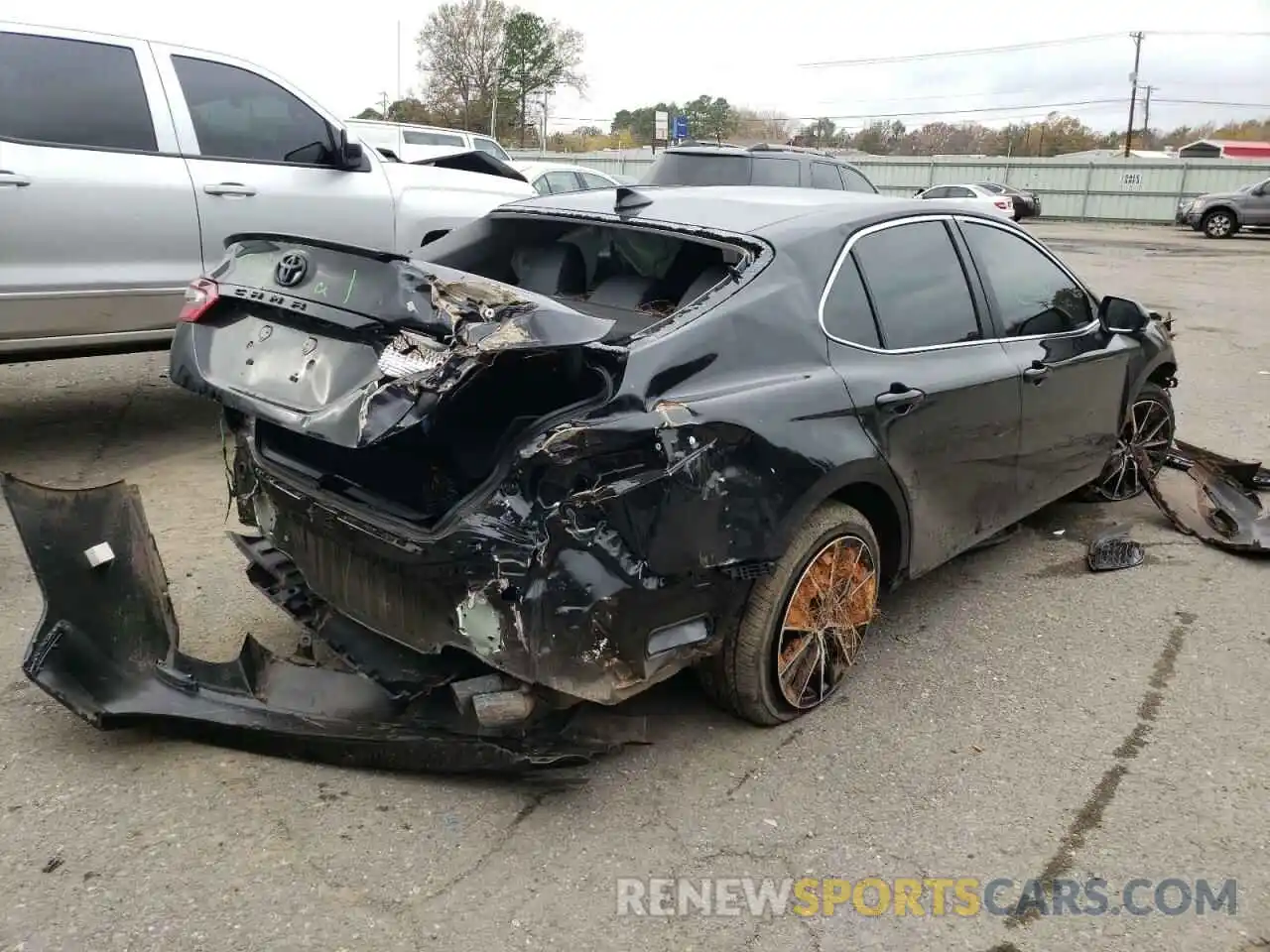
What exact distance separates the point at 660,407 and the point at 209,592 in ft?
7.83

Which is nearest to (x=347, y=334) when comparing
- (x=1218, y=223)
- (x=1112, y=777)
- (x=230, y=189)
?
(x=1112, y=777)

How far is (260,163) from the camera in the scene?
573 centimetres

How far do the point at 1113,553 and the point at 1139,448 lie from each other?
3.19 ft

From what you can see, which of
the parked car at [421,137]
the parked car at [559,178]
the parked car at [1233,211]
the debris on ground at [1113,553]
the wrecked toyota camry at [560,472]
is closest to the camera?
the wrecked toyota camry at [560,472]

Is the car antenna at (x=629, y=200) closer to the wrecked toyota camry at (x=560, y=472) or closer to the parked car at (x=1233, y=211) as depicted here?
the wrecked toyota camry at (x=560, y=472)

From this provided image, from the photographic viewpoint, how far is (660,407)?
2594mm

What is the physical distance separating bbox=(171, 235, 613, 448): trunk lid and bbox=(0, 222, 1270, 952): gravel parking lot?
1075 mm

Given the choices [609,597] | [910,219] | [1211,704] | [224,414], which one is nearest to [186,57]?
[224,414]

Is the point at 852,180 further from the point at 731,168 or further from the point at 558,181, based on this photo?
the point at 558,181

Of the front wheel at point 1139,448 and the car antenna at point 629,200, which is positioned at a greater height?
the car antenna at point 629,200

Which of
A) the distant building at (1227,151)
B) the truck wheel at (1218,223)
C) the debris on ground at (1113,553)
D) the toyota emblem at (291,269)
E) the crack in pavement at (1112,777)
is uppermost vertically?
the distant building at (1227,151)

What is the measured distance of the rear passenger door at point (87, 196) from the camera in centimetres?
485

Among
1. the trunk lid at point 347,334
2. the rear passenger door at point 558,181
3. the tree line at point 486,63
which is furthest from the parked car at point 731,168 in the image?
the tree line at point 486,63

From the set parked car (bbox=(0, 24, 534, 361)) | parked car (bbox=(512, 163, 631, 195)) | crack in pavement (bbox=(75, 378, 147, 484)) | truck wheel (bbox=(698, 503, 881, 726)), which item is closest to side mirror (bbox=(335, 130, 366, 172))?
parked car (bbox=(0, 24, 534, 361))
